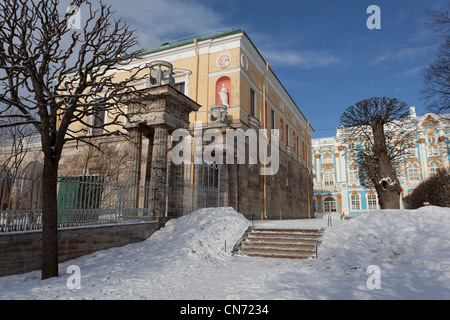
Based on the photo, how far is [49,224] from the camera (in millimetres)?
6180

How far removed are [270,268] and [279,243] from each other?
2183mm

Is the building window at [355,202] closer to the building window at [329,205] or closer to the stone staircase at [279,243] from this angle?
the building window at [329,205]

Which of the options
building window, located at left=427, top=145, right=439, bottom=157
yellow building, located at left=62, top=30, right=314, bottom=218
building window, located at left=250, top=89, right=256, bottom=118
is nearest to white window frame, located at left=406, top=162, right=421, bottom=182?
building window, located at left=427, top=145, right=439, bottom=157

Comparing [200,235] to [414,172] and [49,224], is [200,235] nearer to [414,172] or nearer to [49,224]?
[49,224]

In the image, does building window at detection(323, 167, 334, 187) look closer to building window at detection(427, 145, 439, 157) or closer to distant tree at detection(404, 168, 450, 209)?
building window at detection(427, 145, 439, 157)

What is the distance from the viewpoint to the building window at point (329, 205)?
52.8 meters

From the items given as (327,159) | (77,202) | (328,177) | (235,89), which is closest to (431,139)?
(327,159)

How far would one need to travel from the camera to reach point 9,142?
21.2 metres

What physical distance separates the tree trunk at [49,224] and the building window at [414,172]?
177 feet

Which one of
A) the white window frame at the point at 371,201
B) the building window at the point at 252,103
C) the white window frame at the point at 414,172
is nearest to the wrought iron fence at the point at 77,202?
the building window at the point at 252,103

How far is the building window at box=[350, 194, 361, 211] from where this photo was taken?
50.4m
